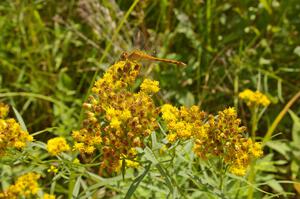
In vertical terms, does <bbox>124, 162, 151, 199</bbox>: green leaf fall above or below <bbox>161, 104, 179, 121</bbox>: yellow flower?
below

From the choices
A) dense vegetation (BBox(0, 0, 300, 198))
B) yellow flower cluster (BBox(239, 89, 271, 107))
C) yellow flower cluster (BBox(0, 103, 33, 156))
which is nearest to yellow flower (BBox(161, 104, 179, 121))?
yellow flower cluster (BBox(0, 103, 33, 156))

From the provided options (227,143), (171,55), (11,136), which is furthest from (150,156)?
(171,55)

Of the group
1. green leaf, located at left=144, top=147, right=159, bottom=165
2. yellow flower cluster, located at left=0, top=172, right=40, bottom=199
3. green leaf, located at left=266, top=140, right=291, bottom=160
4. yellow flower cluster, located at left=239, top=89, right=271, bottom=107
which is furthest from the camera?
green leaf, located at left=266, top=140, right=291, bottom=160

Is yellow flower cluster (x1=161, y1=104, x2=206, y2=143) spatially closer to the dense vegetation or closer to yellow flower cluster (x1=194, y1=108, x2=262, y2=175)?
yellow flower cluster (x1=194, y1=108, x2=262, y2=175)

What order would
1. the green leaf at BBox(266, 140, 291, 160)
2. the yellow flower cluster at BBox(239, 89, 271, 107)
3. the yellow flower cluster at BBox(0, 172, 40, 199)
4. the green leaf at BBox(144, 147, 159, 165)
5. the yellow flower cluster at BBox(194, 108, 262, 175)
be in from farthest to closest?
the green leaf at BBox(266, 140, 291, 160)
the yellow flower cluster at BBox(239, 89, 271, 107)
the yellow flower cluster at BBox(0, 172, 40, 199)
the yellow flower cluster at BBox(194, 108, 262, 175)
the green leaf at BBox(144, 147, 159, 165)

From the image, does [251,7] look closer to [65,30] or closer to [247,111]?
[247,111]

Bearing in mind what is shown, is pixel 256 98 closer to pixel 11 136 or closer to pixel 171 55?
pixel 171 55

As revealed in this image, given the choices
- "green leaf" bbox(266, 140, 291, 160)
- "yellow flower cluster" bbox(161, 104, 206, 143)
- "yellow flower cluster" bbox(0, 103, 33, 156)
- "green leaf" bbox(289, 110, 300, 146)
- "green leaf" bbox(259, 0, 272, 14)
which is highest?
"green leaf" bbox(259, 0, 272, 14)
